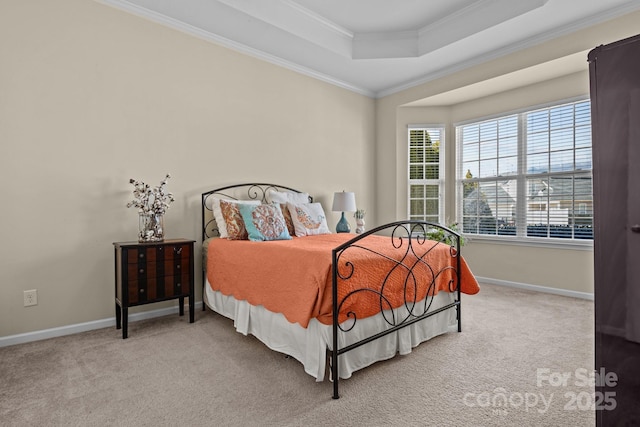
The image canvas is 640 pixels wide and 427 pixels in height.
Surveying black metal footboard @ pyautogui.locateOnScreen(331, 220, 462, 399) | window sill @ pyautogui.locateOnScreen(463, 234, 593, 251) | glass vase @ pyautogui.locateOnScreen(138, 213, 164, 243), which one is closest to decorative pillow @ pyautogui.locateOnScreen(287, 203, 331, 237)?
black metal footboard @ pyautogui.locateOnScreen(331, 220, 462, 399)

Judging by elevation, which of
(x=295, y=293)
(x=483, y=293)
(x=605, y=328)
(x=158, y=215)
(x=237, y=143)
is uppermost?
(x=237, y=143)

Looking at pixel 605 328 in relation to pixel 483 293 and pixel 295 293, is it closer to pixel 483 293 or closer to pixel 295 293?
pixel 295 293

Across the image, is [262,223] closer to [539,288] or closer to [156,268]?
[156,268]

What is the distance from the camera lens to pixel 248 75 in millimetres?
3906

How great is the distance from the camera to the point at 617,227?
873mm

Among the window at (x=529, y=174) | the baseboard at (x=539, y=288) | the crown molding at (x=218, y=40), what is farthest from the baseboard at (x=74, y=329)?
the window at (x=529, y=174)

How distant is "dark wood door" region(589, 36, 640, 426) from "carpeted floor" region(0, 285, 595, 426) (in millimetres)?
914

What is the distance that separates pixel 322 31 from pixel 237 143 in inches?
63.3

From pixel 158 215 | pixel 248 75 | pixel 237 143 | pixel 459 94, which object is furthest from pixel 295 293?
pixel 459 94

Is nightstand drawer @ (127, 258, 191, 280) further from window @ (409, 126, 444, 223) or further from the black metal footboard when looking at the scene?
window @ (409, 126, 444, 223)

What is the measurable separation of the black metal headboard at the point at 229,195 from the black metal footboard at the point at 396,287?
1.71 m

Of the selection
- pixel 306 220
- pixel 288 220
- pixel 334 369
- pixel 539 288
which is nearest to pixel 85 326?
pixel 288 220

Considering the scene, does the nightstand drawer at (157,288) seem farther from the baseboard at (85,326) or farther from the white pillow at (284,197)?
the white pillow at (284,197)

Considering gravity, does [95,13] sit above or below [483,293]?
above
